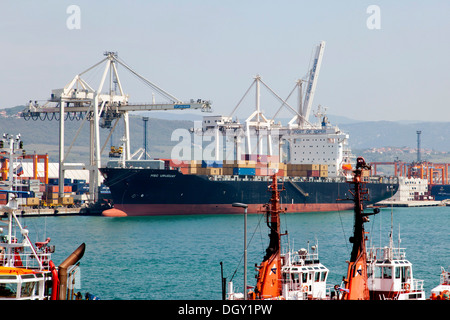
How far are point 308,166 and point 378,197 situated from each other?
1391 cm

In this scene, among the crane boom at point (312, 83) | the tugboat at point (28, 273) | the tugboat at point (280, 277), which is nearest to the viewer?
the tugboat at point (28, 273)

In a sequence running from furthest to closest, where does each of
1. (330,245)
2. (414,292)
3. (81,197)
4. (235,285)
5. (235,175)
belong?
(81,197) < (235,175) < (330,245) < (235,285) < (414,292)

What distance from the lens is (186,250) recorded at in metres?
43.4

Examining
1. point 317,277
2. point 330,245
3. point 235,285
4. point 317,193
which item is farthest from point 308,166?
point 317,277

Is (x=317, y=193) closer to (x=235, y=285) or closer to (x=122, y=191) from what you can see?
(x=122, y=191)

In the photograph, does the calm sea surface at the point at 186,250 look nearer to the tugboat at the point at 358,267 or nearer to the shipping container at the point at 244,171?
the shipping container at the point at 244,171

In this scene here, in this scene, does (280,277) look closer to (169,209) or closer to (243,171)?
(169,209)

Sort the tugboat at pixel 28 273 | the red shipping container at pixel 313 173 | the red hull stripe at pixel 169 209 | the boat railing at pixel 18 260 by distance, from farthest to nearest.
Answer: the red shipping container at pixel 313 173
the red hull stripe at pixel 169 209
the boat railing at pixel 18 260
the tugboat at pixel 28 273

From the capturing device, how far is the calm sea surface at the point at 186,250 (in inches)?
1202

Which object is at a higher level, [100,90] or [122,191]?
[100,90]

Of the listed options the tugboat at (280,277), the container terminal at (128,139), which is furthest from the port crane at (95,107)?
the tugboat at (280,277)

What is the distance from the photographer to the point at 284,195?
79.1 meters

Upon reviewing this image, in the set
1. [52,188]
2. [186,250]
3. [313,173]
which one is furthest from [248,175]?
[186,250]

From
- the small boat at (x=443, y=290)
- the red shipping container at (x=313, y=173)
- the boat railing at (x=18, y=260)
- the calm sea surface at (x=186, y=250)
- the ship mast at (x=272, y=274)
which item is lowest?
the calm sea surface at (x=186, y=250)
